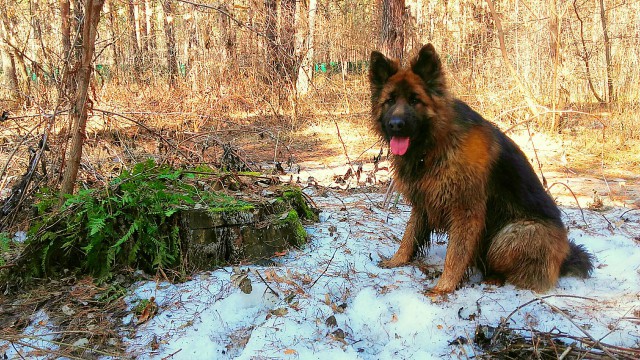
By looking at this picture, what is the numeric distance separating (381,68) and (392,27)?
8.08m

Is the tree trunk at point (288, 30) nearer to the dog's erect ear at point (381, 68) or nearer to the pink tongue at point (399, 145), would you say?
the dog's erect ear at point (381, 68)

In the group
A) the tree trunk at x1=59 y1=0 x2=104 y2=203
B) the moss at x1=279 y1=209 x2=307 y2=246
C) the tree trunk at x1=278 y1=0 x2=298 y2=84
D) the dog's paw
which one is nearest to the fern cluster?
the tree trunk at x1=59 y1=0 x2=104 y2=203

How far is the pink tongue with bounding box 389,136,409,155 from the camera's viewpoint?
3891 millimetres

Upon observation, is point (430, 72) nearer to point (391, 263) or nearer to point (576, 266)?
point (391, 263)

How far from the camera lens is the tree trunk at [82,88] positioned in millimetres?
4234

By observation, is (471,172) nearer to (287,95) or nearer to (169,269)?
(169,269)

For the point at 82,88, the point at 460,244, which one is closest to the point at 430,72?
the point at 460,244

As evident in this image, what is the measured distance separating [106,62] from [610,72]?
1368cm

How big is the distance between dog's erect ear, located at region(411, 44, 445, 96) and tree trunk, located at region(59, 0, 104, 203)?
2.84m

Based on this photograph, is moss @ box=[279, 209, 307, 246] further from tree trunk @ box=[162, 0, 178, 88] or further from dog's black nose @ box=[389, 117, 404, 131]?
tree trunk @ box=[162, 0, 178, 88]

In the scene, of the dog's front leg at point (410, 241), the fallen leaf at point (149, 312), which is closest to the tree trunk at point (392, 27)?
the dog's front leg at point (410, 241)

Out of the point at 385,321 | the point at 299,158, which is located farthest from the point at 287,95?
the point at 385,321

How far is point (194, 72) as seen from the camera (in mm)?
11367

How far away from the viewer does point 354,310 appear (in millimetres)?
3701
